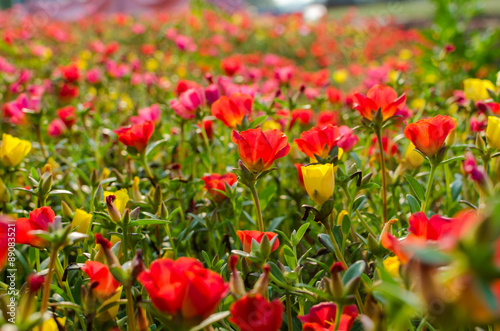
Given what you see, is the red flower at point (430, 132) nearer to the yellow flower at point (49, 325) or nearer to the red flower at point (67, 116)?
the yellow flower at point (49, 325)

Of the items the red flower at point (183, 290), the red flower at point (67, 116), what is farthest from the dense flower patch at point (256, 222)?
the red flower at point (67, 116)

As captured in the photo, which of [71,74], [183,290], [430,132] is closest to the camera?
[183,290]

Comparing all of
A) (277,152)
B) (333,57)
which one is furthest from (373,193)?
(333,57)

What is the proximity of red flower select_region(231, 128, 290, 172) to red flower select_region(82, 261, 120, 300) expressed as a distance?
0.38 m

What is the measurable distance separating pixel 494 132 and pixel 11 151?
1.38m

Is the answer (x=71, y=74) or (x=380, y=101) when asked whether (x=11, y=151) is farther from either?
(x=71, y=74)

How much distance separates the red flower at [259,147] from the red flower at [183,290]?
0.39 metres

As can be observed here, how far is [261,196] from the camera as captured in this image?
1.44 meters

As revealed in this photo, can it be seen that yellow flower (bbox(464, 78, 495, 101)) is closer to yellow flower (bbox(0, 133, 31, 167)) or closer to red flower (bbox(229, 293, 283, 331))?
red flower (bbox(229, 293, 283, 331))

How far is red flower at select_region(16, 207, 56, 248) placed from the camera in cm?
88

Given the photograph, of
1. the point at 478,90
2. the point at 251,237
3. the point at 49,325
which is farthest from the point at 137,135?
the point at 478,90

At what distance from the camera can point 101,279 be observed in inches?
30.3

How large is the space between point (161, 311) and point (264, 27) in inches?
317

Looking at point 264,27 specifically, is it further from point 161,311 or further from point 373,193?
point 161,311
